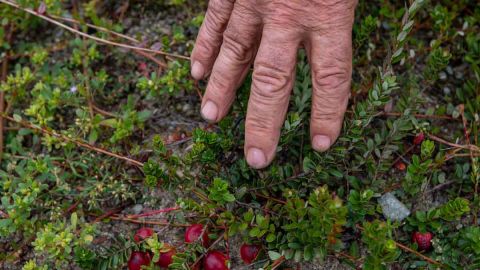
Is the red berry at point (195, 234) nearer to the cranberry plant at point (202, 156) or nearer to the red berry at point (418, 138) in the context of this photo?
the cranberry plant at point (202, 156)

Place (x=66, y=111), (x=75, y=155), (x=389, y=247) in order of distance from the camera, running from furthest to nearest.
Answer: (x=66, y=111) → (x=75, y=155) → (x=389, y=247)

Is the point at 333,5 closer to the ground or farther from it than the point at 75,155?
farther from it

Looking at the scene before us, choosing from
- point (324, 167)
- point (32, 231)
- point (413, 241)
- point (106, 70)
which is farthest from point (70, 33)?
point (413, 241)

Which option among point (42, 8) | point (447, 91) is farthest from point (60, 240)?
point (447, 91)

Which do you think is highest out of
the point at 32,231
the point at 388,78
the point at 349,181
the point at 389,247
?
the point at 388,78

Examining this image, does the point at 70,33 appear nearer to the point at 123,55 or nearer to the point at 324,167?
the point at 123,55

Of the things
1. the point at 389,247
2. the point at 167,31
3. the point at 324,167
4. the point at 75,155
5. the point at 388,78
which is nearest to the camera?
the point at 389,247

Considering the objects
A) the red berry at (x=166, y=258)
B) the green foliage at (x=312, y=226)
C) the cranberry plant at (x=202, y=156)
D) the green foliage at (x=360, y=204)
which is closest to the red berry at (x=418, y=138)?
the cranberry plant at (x=202, y=156)
